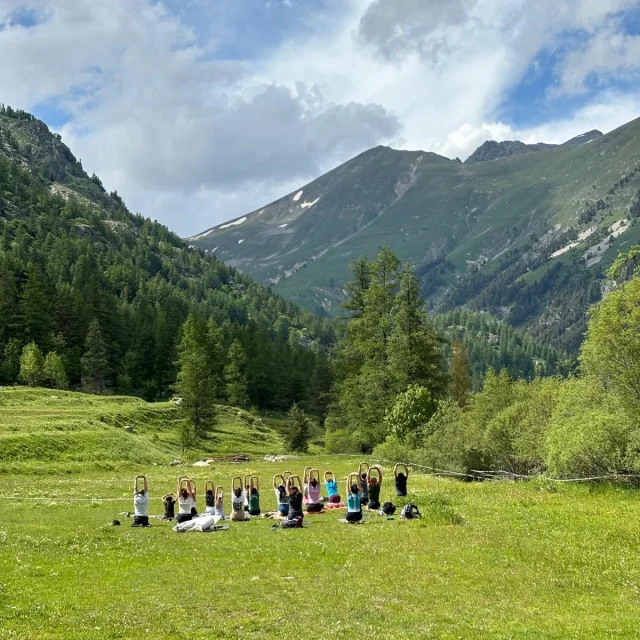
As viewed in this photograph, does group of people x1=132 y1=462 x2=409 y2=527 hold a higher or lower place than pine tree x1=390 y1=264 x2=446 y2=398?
lower

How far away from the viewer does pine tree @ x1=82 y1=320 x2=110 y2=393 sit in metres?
113

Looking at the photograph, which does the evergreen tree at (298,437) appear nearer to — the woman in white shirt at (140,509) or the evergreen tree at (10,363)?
the evergreen tree at (10,363)

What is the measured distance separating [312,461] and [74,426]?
2455 centimetres

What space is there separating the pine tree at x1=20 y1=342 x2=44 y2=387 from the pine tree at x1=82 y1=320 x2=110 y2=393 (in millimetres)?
12906

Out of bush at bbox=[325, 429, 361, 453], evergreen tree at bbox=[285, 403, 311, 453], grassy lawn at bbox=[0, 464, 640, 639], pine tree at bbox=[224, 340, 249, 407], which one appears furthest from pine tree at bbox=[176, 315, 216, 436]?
grassy lawn at bbox=[0, 464, 640, 639]

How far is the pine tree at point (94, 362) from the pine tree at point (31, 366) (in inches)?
508

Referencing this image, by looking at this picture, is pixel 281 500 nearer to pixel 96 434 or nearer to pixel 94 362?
pixel 96 434

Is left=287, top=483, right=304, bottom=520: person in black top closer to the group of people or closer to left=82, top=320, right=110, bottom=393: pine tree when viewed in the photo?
the group of people

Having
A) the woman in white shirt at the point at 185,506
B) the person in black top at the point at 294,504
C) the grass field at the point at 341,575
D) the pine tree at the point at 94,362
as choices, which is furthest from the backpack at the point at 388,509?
the pine tree at the point at 94,362

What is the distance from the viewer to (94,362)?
113 metres

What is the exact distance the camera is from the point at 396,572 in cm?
1745

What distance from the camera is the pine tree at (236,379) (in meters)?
126

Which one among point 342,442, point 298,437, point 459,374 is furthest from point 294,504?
point 459,374

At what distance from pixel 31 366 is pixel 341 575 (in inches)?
3535
